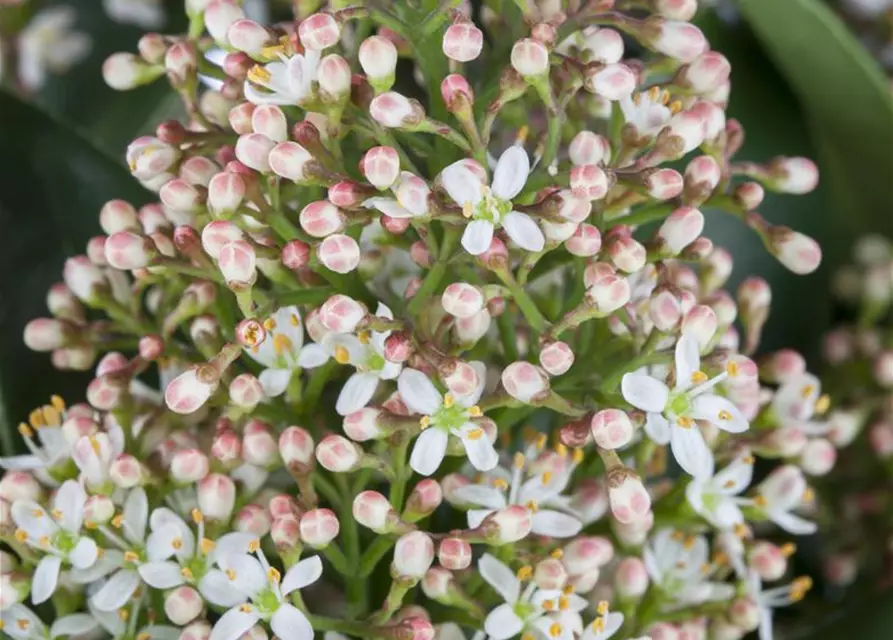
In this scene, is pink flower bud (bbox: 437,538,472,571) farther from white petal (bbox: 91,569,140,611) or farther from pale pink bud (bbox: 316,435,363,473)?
white petal (bbox: 91,569,140,611)

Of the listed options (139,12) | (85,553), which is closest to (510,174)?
(85,553)

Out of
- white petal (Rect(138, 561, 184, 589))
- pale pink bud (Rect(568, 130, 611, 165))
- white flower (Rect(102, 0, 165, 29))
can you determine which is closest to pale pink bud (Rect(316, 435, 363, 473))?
white petal (Rect(138, 561, 184, 589))

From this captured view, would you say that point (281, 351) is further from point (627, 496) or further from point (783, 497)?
point (783, 497)

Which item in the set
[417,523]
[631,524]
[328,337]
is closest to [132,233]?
[328,337]

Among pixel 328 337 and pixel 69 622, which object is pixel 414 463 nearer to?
pixel 328 337

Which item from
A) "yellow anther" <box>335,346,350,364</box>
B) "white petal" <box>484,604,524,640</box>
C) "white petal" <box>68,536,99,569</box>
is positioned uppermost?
"yellow anther" <box>335,346,350,364</box>

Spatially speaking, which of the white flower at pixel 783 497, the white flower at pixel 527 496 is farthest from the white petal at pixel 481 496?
the white flower at pixel 783 497
